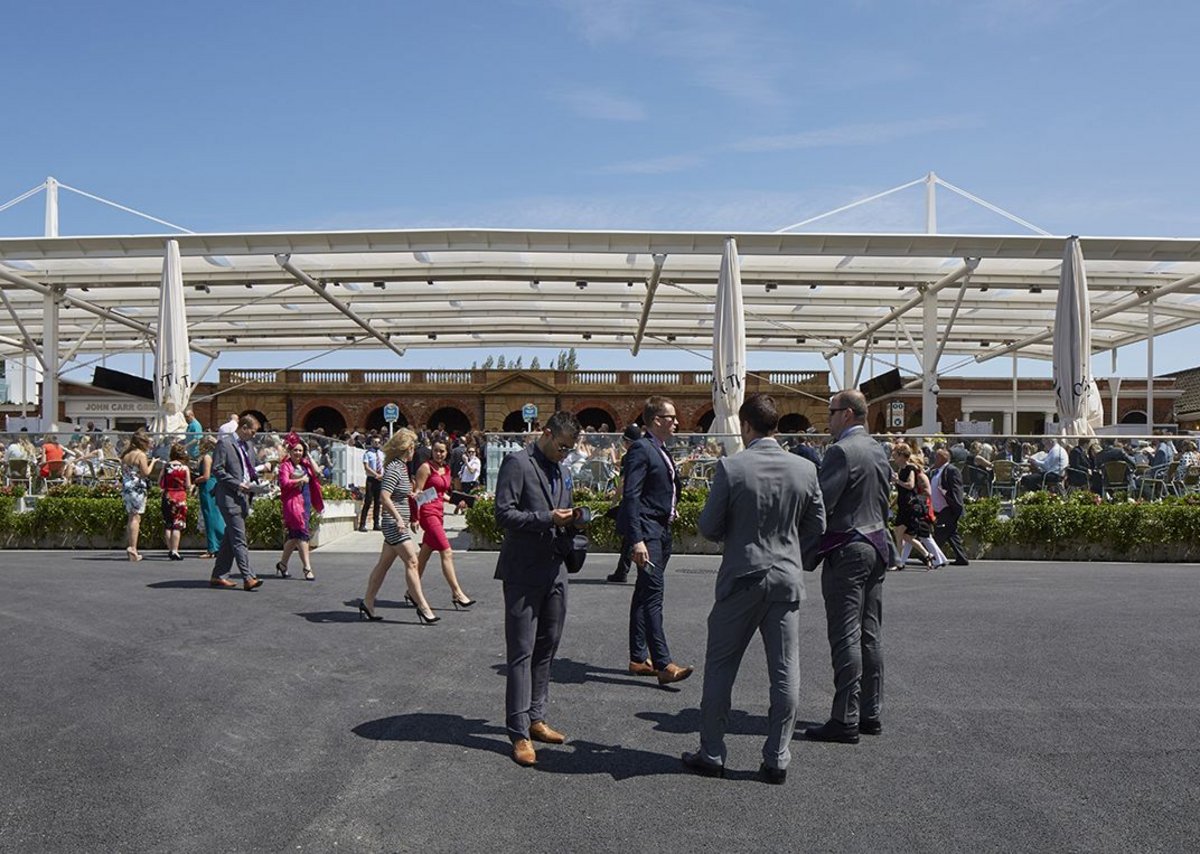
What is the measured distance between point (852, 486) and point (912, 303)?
1878 cm

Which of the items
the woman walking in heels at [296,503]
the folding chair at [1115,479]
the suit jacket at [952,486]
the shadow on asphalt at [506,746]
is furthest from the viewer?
the folding chair at [1115,479]

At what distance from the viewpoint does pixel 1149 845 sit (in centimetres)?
406

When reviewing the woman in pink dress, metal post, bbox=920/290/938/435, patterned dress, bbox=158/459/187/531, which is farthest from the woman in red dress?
metal post, bbox=920/290/938/435

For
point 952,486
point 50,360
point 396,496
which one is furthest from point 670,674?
point 50,360

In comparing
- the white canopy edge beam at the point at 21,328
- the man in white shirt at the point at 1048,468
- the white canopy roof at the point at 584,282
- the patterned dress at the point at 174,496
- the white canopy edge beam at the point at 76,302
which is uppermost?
the white canopy roof at the point at 584,282

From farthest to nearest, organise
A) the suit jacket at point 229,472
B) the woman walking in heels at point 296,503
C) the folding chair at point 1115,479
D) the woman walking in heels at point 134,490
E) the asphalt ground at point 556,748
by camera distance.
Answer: the folding chair at point 1115,479, the woman walking in heels at point 134,490, the woman walking in heels at point 296,503, the suit jacket at point 229,472, the asphalt ground at point 556,748

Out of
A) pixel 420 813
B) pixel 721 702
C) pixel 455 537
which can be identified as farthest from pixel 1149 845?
pixel 455 537

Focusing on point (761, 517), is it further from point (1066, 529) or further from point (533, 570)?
point (1066, 529)

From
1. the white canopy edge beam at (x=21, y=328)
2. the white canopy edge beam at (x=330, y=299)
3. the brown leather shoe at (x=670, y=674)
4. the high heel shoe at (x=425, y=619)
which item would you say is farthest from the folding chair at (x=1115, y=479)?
the white canopy edge beam at (x=21, y=328)

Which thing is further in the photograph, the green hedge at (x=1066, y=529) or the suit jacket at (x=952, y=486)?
the green hedge at (x=1066, y=529)

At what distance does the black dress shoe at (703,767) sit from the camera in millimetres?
4961

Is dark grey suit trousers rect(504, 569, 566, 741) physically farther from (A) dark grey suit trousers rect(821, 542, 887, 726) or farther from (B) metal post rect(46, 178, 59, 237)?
(B) metal post rect(46, 178, 59, 237)

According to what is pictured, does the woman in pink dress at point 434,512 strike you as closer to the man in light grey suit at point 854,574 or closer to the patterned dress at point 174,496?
the man in light grey suit at point 854,574

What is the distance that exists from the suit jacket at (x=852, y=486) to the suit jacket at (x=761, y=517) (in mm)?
491
